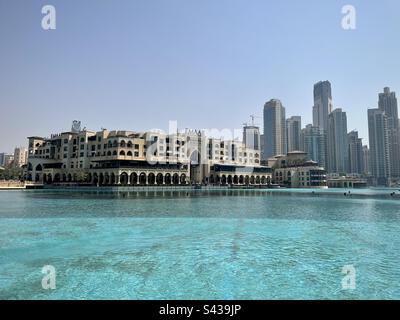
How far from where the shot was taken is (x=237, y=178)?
129 meters

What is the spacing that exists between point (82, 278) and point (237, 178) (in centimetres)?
11983

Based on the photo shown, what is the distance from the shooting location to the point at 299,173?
140 m

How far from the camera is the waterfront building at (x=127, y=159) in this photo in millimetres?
99906

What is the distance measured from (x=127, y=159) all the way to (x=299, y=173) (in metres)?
79.0

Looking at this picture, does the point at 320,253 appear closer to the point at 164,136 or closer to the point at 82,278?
the point at 82,278

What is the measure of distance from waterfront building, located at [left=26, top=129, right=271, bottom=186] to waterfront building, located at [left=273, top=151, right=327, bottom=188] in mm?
30793

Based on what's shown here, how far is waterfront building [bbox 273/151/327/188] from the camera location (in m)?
136
